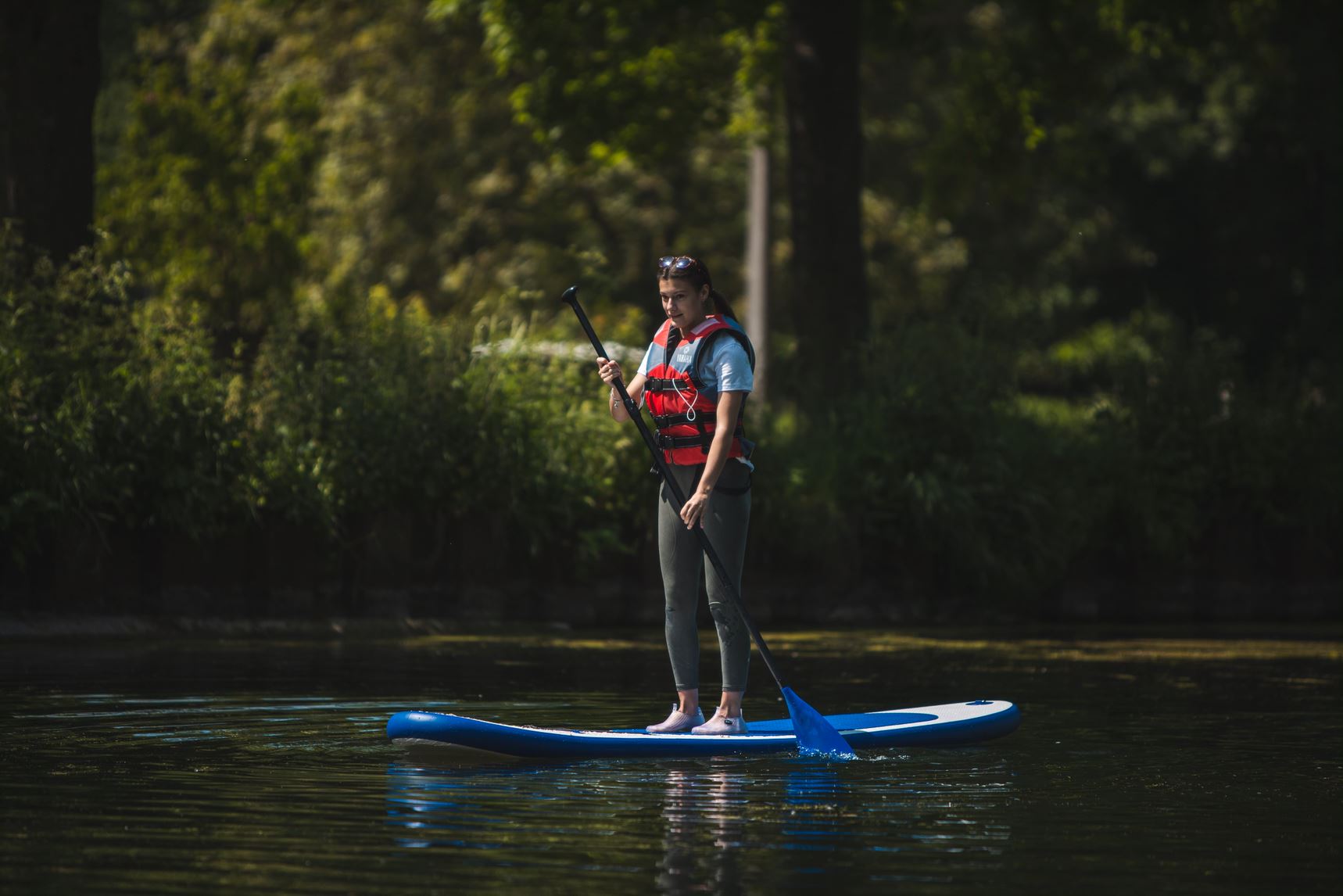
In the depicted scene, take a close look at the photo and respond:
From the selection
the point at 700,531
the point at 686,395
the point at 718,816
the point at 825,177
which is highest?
the point at 825,177

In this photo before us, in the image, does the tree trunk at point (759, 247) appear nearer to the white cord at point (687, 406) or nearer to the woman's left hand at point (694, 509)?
the white cord at point (687, 406)

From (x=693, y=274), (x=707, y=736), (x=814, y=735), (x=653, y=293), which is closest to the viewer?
(x=707, y=736)

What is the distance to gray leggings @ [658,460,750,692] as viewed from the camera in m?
9.60

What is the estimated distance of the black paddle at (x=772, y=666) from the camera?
9.27 m

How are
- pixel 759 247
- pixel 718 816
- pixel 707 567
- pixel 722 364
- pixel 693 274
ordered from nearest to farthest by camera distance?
pixel 718 816
pixel 722 364
pixel 693 274
pixel 707 567
pixel 759 247

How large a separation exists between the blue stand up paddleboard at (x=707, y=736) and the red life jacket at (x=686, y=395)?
A: 123cm

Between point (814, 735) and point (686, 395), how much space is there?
5.11ft

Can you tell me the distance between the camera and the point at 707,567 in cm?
971

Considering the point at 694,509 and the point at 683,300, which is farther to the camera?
the point at 683,300

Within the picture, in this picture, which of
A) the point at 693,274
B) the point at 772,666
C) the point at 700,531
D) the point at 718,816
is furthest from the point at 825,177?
the point at 718,816

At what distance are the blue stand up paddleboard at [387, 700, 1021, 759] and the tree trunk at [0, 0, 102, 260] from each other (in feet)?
29.3

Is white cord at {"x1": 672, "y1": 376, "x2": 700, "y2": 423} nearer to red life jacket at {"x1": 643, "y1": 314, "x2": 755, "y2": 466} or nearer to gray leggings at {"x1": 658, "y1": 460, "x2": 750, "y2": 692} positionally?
red life jacket at {"x1": 643, "y1": 314, "x2": 755, "y2": 466}

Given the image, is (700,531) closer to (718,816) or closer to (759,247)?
(718,816)

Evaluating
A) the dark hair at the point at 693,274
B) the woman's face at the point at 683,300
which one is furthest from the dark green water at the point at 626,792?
the dark hair at the point at 693,274
